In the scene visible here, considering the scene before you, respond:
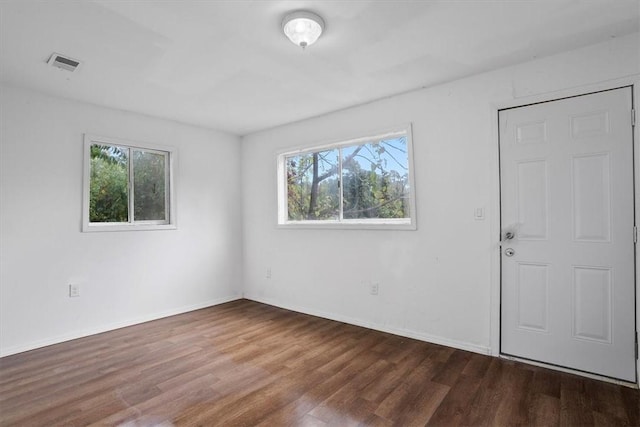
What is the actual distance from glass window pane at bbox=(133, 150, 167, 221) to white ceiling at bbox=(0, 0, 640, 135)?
810mm

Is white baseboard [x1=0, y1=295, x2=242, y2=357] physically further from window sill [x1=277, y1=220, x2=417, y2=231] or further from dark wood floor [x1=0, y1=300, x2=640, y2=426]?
window sill [x1=277, y1=220, x2=417, y2=231]

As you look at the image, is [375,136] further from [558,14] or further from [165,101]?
[165,101]

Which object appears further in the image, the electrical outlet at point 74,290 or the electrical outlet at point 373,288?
the electrical outlet at point 373,288

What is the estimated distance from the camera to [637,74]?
2.20m

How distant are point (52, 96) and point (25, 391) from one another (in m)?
2.64

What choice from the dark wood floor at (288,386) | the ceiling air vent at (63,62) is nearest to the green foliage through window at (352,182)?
the dark wood floor at (288,386)

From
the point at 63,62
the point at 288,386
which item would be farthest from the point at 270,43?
the point at 288,386

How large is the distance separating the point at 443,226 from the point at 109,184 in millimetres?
3629

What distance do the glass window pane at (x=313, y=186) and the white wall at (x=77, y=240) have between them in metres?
1.13

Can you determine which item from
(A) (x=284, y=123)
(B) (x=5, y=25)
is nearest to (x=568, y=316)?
(A) (x=284, y=123)

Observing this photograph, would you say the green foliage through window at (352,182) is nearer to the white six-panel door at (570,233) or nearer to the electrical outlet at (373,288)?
the electrical outlet at (373,288)

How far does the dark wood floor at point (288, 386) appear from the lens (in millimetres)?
1944

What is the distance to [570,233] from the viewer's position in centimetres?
243

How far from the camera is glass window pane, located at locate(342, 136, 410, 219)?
3.38m
